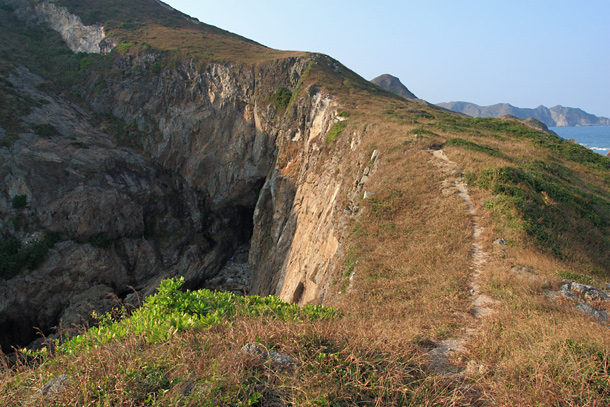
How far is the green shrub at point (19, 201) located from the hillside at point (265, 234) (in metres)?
0.13

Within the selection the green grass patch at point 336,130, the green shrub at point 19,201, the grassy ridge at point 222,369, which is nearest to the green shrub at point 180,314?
the grassy ridge at point 222,369

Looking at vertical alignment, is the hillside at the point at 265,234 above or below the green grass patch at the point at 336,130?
below

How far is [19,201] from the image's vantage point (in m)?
23.2

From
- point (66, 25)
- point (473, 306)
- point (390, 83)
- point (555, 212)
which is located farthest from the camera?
point (390, 83)

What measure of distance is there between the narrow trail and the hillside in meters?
0.06

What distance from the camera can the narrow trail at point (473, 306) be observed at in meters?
5.06

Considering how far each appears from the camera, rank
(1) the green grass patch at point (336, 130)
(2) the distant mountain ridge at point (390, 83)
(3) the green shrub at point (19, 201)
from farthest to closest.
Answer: (2) the distant mountain ridge at point (390, 83)
(3) the green shrub at point (19, 201)
(1) the green grass patch at point (336, 130)

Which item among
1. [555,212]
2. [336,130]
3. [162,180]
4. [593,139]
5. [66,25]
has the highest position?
[593,139]

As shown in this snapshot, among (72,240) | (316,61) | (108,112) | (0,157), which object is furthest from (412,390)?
(108,112)

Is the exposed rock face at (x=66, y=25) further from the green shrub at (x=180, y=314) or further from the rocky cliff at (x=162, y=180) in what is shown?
the green shrub at (x=180, y=314)

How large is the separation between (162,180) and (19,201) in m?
10.6

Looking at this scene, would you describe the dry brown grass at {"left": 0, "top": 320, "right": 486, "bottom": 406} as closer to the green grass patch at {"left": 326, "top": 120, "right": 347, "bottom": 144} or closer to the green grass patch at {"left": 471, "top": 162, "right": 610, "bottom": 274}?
the green grass patch at {"left": 471, "top": 162, "right": 610, "bottom": 274}

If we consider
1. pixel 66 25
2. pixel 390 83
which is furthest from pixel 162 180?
pixel 390 83

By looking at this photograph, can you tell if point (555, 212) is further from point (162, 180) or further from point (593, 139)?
point (593, 139)
